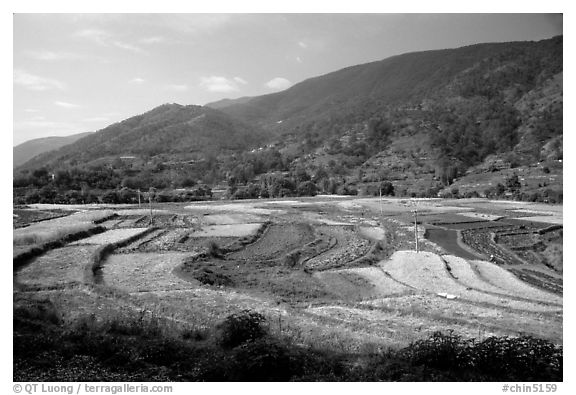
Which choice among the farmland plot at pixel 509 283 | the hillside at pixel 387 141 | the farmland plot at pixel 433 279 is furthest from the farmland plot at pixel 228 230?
the farmland plot at pixel 509 283

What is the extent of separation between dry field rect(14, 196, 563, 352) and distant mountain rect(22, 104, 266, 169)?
5043cm

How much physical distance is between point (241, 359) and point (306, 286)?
7662 mm

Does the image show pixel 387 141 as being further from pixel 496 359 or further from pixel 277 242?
pixel 496 359

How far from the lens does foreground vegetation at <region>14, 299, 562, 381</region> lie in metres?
5.13

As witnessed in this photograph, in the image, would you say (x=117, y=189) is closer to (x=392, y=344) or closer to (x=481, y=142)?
(x=392, y=344)

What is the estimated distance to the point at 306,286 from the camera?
1277 centimetres

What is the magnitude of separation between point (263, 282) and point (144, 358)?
7.50 meters

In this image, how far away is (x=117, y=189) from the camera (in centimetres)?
3950

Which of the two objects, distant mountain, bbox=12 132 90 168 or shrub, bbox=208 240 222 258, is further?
shrub, bbox=208 240 222 258

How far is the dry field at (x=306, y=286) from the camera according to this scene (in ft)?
26.7

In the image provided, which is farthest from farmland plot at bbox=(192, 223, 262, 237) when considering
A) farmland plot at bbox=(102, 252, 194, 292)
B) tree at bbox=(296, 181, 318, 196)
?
tree at bbox=(296, 181, 318, 196)

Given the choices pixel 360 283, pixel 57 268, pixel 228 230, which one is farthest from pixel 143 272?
pixel 228 230

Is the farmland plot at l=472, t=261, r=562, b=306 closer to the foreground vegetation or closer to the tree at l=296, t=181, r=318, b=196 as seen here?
the foreground vegetation

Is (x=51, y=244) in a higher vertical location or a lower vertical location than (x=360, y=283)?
higher
